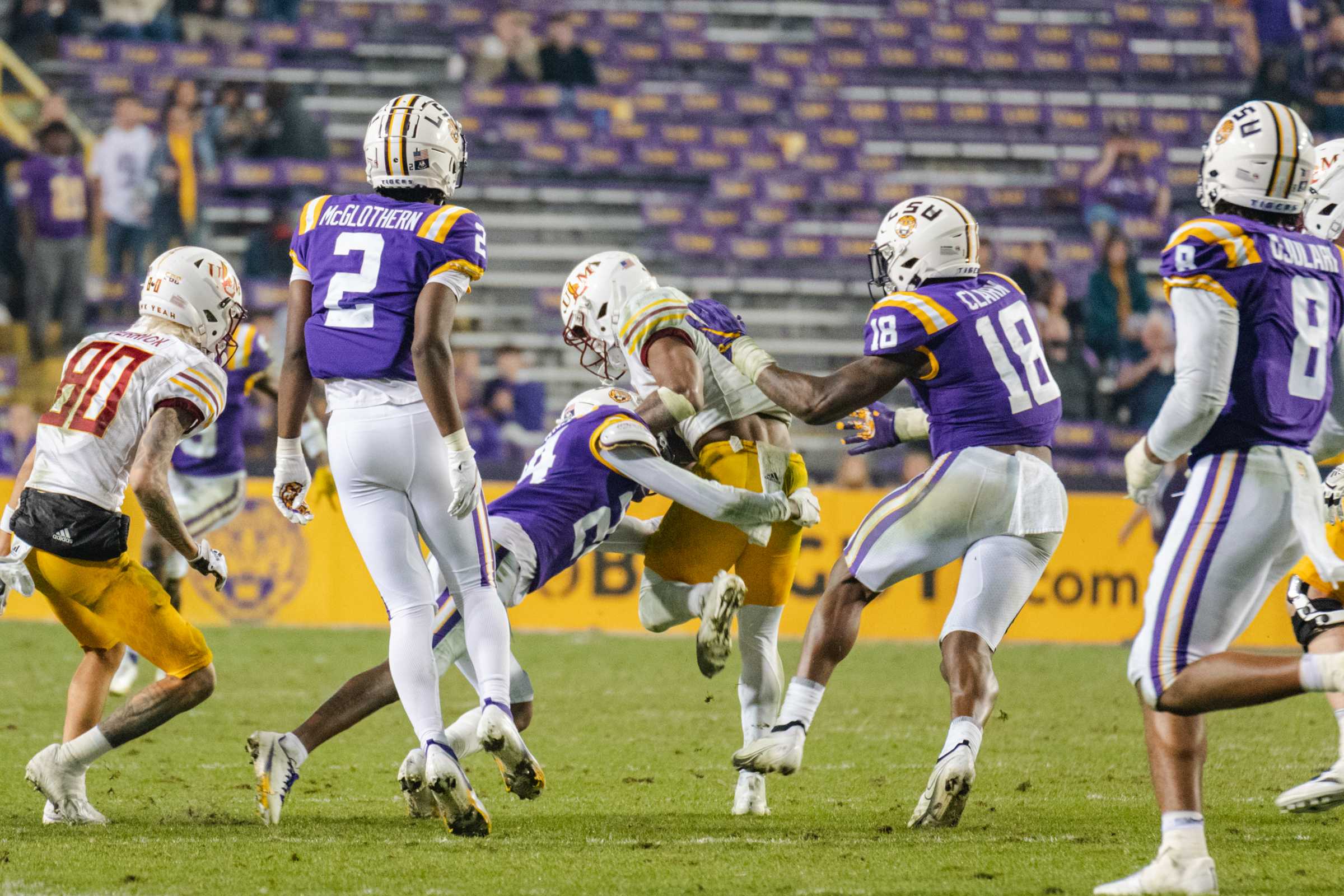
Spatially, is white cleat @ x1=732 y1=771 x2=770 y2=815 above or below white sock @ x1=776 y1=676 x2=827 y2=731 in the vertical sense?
below

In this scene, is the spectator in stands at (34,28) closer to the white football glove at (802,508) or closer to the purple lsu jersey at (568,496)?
the purple lsu jersey at (568,496)

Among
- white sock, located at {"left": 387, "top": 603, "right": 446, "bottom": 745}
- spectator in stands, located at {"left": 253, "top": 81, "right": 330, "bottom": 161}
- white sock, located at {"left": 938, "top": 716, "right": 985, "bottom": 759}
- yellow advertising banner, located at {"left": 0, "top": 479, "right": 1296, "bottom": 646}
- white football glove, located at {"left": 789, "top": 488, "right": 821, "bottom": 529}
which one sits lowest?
yellow advertising banner, located at {"left": 0, "top": 479, "right": 1296, "bottom": 646}

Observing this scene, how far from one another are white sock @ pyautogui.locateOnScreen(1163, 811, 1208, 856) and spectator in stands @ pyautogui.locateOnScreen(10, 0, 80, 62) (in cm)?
1539

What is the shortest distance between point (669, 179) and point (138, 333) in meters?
12.2

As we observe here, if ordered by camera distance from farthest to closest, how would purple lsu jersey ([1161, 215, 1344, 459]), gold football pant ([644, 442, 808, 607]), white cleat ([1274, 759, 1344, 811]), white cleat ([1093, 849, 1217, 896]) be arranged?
1. gold football pant ([644, 442, 808, 607])
2. white cleat ([1274, 759, 1344, 811])
3. purple lsu jersey ([1161, 215, 1344, 459])
4. white cleat ([1093, 849, 1217, 896])

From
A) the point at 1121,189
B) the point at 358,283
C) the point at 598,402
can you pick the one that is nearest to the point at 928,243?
the point at 598,402

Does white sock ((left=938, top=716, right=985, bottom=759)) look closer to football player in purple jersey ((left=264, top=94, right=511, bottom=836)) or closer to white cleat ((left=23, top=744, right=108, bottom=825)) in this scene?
football player in purple jersey ((left=264, top=94, right=511, bottom=836))

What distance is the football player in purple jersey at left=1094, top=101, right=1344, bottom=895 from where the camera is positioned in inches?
150

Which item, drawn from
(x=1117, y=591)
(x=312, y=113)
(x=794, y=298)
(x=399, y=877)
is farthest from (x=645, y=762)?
(x=312, y=113)

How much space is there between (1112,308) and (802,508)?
10.1 meters

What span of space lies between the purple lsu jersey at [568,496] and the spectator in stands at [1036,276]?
383 inches

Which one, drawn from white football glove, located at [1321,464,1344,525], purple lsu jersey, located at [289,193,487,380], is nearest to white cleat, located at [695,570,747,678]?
purple lsu jersey, located at [289,193,487,380]

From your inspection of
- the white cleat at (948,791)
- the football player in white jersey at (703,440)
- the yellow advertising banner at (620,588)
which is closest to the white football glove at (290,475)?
the football player in white jersey at (703,440)

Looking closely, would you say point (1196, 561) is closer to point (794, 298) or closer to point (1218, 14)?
point (794, 298)
